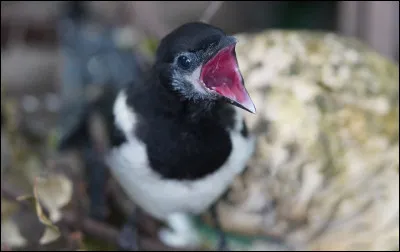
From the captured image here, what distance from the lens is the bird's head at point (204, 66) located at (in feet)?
1.80

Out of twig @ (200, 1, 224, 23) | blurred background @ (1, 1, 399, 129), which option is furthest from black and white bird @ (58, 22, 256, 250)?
blurred background @ (1, 1, 399, 129)

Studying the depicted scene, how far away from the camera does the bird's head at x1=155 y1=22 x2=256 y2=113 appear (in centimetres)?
55

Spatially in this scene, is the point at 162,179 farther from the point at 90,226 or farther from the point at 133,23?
the point at 133,23

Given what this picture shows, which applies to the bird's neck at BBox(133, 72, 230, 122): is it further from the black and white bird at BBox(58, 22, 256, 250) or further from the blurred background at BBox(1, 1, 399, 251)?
the blurred background at BBox(1, 1, 399, 251)

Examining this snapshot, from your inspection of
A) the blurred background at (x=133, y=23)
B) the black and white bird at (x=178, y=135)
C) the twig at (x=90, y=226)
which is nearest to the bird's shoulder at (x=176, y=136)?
the black and white bird at (x=178, y=135)

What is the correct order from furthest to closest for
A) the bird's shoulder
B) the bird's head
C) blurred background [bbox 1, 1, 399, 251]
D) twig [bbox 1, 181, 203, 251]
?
blurred background [bbox 1, 1, 399, 251] < twig [bbox 1, 181, 203, 251] < the bird's shoulder < the bird's head

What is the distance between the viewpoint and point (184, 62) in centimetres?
58

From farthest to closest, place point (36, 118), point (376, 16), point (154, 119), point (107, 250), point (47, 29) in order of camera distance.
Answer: point (47, 29) < point (36, 118) < point (376, 16) < point (107, 250) < point (154, 119)

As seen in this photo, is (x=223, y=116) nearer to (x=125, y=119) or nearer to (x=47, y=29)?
(x=125, y=119)

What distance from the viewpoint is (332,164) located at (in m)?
0.71

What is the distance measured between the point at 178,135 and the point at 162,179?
6 cm

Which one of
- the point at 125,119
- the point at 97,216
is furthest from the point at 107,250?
the point at 125,119

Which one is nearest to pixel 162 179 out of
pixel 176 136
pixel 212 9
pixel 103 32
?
pixel 176 136

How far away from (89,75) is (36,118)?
0.16 metres
